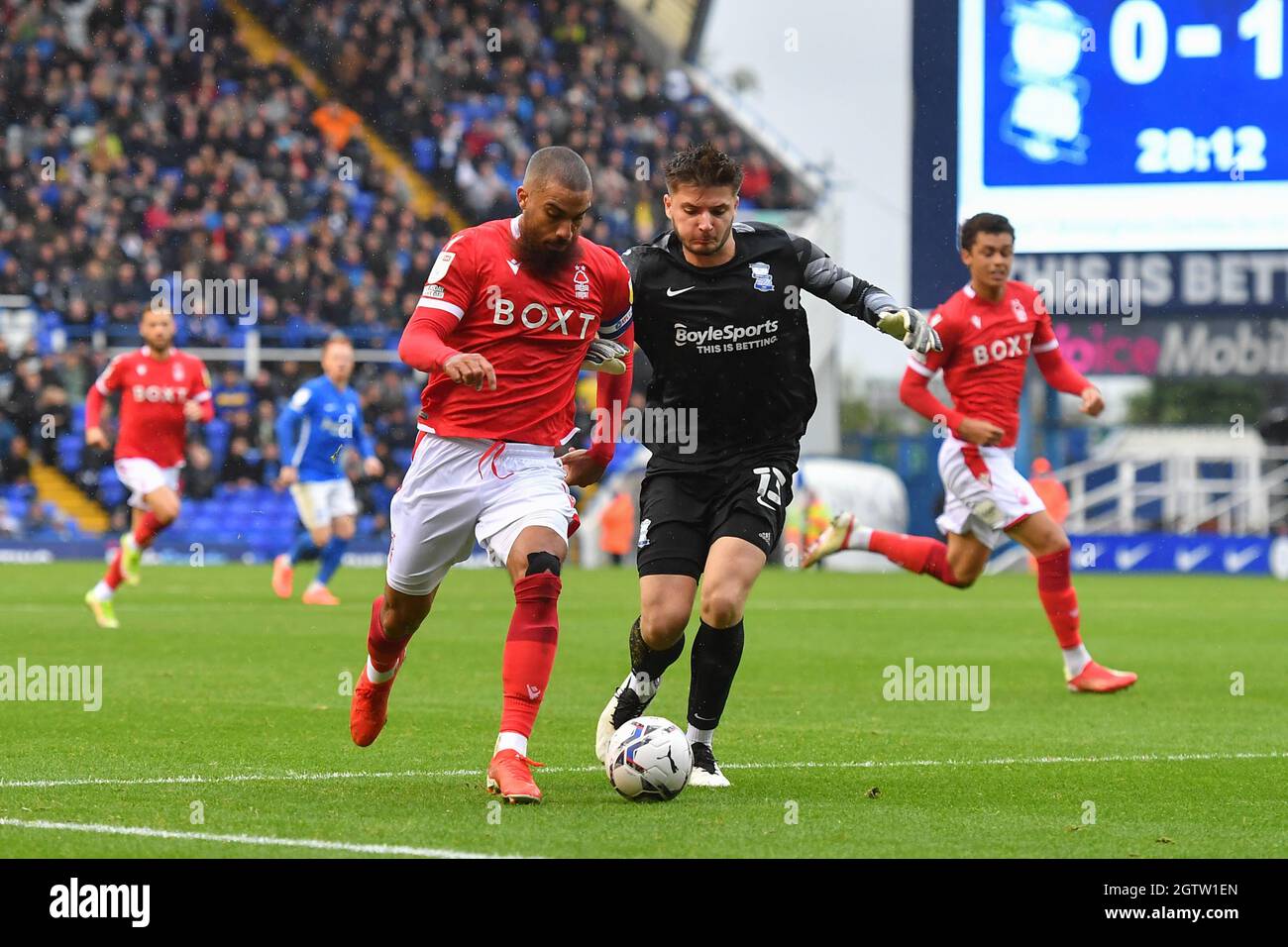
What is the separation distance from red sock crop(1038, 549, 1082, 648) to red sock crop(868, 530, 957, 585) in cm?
85

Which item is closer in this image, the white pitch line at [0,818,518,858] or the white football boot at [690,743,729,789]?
the white pitch line at [0,818,518,858]

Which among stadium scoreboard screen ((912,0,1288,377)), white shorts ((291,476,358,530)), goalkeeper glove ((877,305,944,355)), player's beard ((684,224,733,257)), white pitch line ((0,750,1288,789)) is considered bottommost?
white pitch line ((0,750,1288,789))

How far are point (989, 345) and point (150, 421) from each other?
7.56 meters

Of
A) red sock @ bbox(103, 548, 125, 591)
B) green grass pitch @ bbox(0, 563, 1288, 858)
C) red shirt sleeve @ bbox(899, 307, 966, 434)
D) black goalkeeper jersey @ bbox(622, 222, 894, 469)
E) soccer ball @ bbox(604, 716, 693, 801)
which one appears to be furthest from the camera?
red sock @ bbox(103, 548, 125, 591)

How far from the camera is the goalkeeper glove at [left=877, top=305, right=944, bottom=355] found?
21.8 feet

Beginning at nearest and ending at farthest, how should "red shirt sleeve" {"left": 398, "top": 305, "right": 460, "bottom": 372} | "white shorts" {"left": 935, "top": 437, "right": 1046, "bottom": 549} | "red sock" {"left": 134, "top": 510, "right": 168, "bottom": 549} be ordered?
"red shirt sleeve" {"left": 398, "top": 305, "right": 460, "bottom": 372} → "white shorts" {"left": 935, "top": 437, "right": 1046, "bottom": 549} → "red sock" {"left": 134, "top": 510, "right": 168, "bottom": 549}

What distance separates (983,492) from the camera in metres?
11.2

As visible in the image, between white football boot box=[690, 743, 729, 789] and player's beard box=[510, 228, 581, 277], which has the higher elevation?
player's beard box=[510, 228, 581, 277]

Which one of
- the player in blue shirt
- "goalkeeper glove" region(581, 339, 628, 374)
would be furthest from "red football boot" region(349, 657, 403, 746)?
the player in blue shirt

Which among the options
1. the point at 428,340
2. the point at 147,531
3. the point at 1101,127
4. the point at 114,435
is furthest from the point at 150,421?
the point at 1101,127

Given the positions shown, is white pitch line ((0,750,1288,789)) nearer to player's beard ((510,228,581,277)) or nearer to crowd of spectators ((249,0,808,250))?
player's beard ((510,228,581,277))
